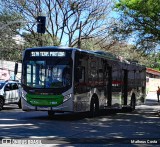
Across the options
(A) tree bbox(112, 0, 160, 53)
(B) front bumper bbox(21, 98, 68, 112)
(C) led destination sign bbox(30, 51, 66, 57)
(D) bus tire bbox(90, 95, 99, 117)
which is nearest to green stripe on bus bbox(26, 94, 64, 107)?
(B) front bumper bbox(21, 98, 68, 112)

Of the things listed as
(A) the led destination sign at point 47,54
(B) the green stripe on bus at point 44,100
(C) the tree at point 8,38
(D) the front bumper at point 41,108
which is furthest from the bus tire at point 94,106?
(C) the tree at point 8,38

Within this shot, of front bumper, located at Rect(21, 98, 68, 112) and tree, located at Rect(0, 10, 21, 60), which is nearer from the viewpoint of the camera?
front bumper, located at Rect(21, 98, 68, 112)

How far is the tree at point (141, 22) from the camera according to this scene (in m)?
24.3

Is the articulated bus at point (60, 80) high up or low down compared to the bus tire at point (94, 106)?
up

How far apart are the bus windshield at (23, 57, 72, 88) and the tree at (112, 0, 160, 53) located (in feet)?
28.5

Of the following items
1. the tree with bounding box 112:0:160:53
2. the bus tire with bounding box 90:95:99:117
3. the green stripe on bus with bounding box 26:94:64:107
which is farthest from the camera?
the tree with bounding box 112:0:160:53

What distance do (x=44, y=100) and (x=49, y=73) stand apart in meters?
1.14

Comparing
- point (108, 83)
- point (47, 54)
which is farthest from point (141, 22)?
point (47, 54)

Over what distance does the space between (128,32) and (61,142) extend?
17441 mm

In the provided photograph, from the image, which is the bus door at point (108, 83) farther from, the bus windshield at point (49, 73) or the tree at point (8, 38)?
the tree at point (8, 38)

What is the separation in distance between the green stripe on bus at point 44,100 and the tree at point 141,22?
9563mm

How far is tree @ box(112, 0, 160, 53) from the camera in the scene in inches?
957

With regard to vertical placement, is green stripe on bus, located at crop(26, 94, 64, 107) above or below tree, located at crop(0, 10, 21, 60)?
below

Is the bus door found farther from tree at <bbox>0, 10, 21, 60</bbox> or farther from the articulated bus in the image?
tree at <bbox>0, 10, 21, 60</bbox>
